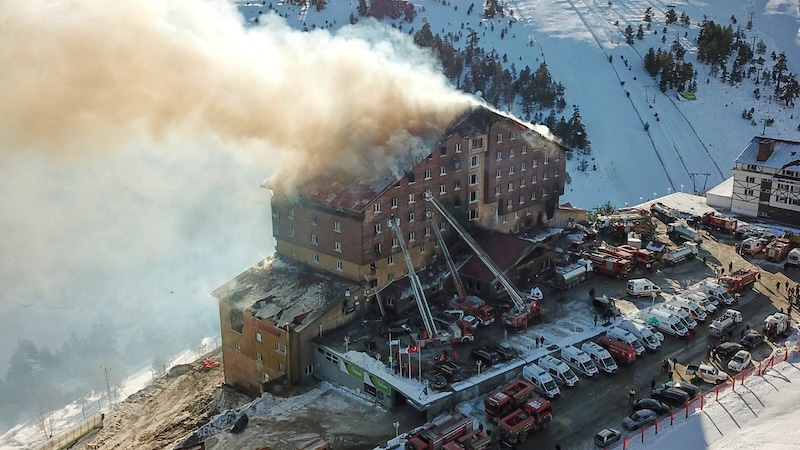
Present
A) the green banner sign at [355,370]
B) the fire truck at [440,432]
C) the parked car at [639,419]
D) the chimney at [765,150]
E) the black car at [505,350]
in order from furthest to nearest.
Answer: the chimney at [765,150]
the black car at [505,350]
the green banner sign at [355,370]
the parked car at [639,419]
the fire truck at [440,432]

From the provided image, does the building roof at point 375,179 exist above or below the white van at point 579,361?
above

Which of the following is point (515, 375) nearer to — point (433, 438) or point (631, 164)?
point (433, 438)

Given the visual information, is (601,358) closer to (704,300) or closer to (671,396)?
(671,396)

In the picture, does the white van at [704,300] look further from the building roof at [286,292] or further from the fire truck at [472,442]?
the building roof at [286,292]

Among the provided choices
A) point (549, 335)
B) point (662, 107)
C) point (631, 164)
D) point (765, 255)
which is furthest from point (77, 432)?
point (662, 107)

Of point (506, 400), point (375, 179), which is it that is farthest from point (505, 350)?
point (375, 179)

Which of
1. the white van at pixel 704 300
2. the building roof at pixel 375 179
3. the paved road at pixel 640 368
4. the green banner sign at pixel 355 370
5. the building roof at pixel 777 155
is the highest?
the building roof at pixel 375 179

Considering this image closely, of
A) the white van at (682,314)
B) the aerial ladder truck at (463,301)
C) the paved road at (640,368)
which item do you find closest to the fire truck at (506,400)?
the paved road at (640,368)

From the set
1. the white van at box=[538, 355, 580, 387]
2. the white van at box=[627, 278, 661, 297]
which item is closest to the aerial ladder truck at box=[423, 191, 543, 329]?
the white van at box=[538, 355, 580, 387]
